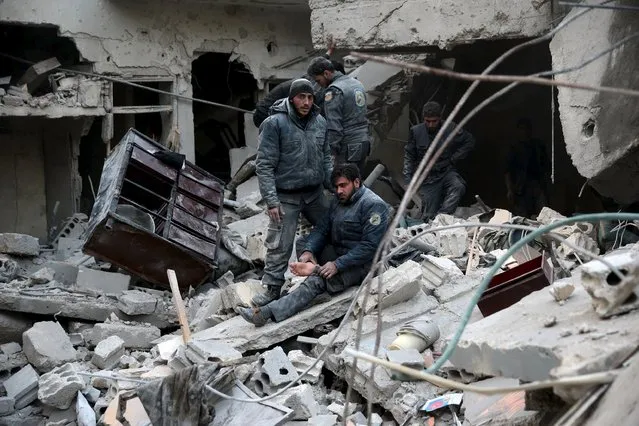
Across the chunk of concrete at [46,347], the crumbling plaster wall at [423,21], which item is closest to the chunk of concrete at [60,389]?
the chunk of concrete at [46,347]

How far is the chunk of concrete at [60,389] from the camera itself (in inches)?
283

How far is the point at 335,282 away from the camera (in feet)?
24.7

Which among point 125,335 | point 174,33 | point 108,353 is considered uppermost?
point 174,33

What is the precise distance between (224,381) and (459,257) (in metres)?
3.12

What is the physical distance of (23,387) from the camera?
7.64 m

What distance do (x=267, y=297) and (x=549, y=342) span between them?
4.73 meters

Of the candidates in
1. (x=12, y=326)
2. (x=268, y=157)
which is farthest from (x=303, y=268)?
(x=12, y=326)

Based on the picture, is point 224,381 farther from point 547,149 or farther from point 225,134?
point 225,134

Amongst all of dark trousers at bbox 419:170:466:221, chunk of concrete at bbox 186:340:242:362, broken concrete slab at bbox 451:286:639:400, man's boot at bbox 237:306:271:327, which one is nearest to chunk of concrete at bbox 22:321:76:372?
chunk of concrete at bbox 186:340:242:362

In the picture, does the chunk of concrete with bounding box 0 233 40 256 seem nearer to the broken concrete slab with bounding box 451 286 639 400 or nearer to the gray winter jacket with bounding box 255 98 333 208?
the gray winter jacket with bounding box 255 98 333 208

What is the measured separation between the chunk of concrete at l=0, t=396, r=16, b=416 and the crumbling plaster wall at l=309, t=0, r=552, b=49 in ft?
19.0

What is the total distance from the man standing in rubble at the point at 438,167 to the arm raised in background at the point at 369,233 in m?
3.40

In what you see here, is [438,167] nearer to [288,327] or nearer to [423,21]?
[423,21]

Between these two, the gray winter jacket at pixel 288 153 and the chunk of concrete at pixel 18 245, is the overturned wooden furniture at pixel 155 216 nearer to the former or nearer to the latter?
the chunk of concrete at pixel 18 245
